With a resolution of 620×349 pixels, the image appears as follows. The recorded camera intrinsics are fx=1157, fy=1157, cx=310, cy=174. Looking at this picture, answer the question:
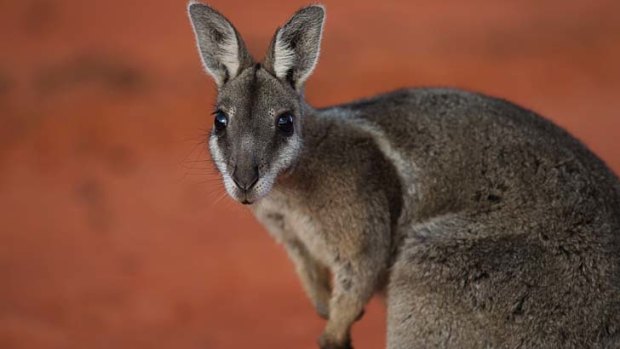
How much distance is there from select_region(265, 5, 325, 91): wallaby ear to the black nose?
2.20 feet

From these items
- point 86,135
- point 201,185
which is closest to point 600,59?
point 201,185

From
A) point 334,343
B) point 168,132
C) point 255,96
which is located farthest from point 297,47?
point 168,132

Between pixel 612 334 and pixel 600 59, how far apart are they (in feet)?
28.5

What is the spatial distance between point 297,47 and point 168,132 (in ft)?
21.5

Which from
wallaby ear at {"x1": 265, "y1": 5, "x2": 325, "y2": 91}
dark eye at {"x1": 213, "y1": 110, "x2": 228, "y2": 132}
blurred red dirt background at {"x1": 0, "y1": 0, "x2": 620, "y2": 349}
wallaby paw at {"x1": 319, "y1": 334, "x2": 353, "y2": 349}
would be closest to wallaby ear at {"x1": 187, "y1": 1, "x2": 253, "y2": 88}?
wallaby ear at {"x1": 265, "y1": 5, "x2": 325, "y2": 91}

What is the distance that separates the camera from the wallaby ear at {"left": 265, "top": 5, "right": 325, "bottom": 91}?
571 cm

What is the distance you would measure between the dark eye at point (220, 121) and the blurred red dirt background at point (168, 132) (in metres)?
2.77

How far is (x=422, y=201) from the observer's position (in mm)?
5949

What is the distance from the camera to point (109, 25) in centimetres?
1361

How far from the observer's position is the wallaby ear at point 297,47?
571 cm

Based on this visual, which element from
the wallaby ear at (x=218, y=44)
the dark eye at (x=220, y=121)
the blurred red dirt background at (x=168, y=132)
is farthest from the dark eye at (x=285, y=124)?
the blurred red dirt background at (x=168, y=132)

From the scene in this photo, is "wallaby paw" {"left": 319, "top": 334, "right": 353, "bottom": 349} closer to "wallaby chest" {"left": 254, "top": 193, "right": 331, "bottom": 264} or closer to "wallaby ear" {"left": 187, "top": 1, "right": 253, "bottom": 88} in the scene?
"wallaby chest" {"left": 254, "top": 193, "right": 331, "bottom": 264}

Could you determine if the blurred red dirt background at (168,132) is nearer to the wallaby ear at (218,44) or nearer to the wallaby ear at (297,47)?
the wallaby ear at (218,44)

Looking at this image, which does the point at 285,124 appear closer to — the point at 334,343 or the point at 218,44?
the point at 218,44
